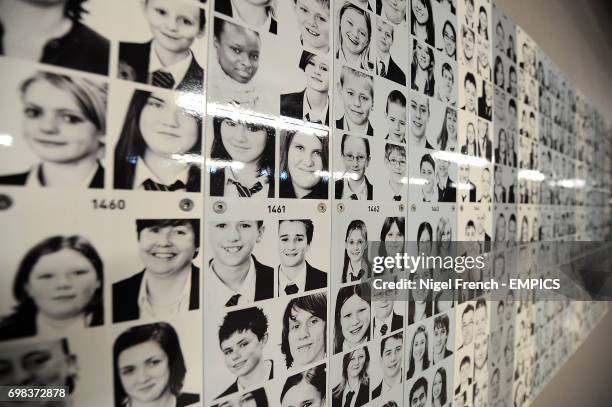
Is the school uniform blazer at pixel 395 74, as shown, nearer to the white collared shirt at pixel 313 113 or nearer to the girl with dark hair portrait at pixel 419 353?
the white collared shirt at pixel 313 113

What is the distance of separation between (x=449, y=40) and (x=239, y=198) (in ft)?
1.77

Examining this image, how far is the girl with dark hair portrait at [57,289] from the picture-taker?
22 cm

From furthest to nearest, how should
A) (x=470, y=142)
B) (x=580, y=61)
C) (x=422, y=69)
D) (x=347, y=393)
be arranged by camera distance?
→ (x=580, y=61)
(x=470, y=142)
(x=422, y=69)
(x=347, y=393)

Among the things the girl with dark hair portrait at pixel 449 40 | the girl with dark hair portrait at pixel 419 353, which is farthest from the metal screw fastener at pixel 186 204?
the girl with dark hair portrait at pixel 449 40

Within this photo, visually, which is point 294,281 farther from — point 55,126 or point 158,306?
point 55,126

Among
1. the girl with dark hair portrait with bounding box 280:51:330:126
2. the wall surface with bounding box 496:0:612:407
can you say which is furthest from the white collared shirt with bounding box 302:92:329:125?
the wall surface with bounding box 496:0:612:407

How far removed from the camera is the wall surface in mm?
971

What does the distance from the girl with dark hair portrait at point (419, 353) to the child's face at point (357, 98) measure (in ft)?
1.23

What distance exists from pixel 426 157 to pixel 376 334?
0.31 meters

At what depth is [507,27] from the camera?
79 cm

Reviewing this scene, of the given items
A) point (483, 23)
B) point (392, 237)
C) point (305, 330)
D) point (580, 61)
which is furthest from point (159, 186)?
point (580, 61)

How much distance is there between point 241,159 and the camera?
1.07 ft

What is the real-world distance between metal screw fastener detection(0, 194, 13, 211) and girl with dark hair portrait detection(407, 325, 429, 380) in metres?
0.55

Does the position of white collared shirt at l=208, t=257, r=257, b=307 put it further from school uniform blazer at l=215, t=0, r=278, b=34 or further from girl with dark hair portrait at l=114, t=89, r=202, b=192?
school uniform blazer at l=215, t=0, r=278, b=34
